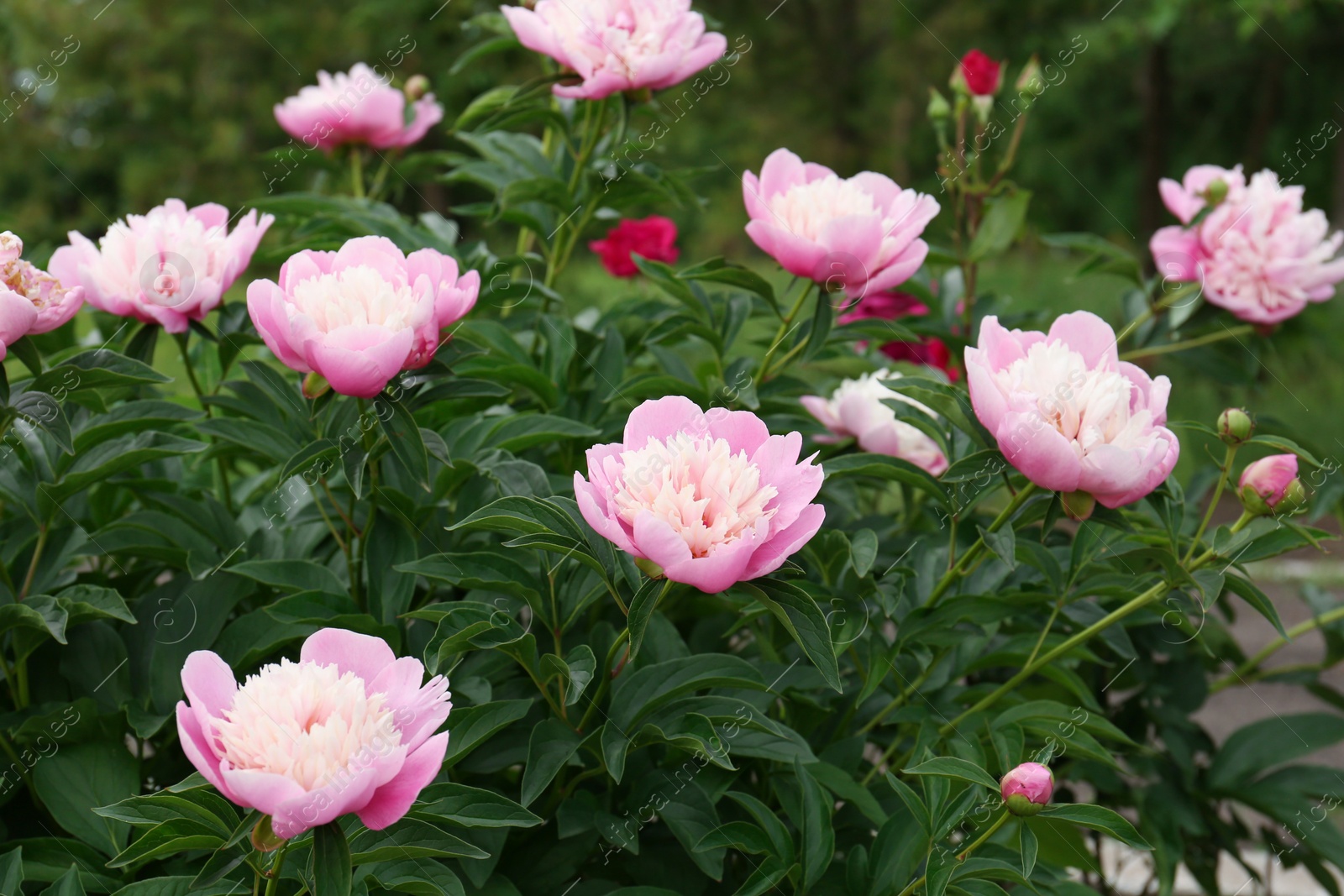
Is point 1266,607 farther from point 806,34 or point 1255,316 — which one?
point 806,34

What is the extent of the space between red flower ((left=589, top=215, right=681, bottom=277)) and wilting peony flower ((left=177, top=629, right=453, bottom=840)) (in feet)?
4.71

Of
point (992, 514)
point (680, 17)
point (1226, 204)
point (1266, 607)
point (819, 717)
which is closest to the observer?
point (1266, 607)

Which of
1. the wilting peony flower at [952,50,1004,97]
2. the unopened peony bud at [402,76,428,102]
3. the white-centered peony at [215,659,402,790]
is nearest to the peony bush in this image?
the white-centered peony at [215,659,402,790]

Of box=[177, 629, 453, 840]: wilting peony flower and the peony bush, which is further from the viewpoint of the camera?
the peony bush

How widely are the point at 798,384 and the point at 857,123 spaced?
14.5 m

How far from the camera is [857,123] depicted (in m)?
15.2

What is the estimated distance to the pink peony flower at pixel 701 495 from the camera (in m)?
0.86

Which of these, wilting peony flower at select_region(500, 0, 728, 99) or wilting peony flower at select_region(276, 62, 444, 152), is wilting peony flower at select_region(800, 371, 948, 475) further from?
wilting peony flower at select_region(276, 62, 444, 152)

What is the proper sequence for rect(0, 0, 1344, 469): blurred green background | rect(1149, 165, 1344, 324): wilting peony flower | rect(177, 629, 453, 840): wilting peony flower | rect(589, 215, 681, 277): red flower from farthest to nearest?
1. rect(0, 0, 1344, 469): blurred green background
2. rect(589, 215, 681, 277): red flower
3. rect(1149, 165, 1344, 324): wilting peony flower
4. rect(177, 629, 453, 840): wilting peony flower


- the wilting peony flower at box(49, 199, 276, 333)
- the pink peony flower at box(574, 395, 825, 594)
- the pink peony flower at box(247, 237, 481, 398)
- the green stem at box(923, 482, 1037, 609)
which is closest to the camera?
the pink peony flower at box(574, 395, 825, 594)

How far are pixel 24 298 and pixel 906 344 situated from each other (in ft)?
4.04

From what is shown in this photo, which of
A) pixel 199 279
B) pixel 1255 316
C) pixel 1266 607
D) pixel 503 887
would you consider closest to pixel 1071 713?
pixel 1266 607

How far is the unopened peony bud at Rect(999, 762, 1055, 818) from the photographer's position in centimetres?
95

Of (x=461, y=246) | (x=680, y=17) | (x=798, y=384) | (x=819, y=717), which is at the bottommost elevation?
(x=819, y=717)
